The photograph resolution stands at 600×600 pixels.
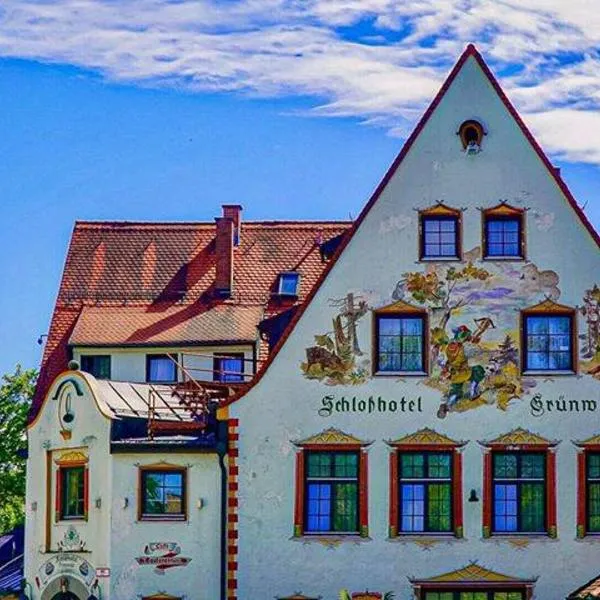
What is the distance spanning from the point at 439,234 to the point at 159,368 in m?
13.3

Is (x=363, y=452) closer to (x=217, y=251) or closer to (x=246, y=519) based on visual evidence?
(x=246, y=519)

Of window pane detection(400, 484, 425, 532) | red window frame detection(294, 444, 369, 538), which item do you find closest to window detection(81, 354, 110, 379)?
red window frame detection(294, 444, 369, 538)

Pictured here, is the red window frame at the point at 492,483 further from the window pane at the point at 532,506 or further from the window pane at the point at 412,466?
the window pane at the point at 412,466

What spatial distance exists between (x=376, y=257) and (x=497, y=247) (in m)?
3.55

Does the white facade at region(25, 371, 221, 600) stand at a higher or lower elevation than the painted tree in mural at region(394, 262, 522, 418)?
lower

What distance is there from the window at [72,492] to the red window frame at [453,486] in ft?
30.2

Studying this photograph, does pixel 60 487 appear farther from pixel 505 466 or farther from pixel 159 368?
pixel 505 466

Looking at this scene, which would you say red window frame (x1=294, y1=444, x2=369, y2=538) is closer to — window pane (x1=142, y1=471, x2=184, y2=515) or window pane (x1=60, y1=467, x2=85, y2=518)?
window pane (x1=142, y1=471, x2=184, y2=515)

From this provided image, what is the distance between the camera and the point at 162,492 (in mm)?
63594

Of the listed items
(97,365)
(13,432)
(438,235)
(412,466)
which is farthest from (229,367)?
(13,432)

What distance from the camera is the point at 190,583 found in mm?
63062

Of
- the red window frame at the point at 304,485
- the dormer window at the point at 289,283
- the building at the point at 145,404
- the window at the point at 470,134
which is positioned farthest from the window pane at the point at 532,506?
the dormer window at the point at 289,283

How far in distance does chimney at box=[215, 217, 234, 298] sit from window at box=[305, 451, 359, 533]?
12.8 meters

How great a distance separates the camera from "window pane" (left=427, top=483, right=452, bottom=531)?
6288 cm
